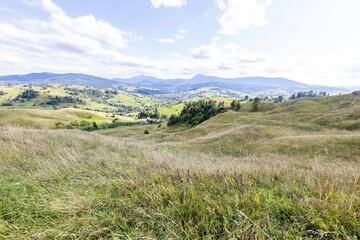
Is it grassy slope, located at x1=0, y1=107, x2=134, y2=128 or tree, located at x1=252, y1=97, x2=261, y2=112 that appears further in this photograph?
grassy slope, located at x1=0, y1=107, x2=134, y2=128

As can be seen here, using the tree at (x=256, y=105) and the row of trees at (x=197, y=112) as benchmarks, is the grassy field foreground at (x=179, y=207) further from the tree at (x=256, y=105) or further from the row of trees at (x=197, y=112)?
the row of trees at (x=197, y=112)

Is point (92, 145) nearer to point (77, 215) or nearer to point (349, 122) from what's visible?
point (77, 215)

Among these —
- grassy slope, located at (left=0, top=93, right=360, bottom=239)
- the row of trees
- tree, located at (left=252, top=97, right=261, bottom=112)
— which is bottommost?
the row of trees

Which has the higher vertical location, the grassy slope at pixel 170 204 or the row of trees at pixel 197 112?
the grassy slope at pixel 170 204

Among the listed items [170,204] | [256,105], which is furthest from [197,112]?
[170,204]

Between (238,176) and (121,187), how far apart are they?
2.43 m

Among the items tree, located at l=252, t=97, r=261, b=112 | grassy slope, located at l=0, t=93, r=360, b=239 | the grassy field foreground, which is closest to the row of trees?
tree, located at l=252, t=97, r=261, b=112

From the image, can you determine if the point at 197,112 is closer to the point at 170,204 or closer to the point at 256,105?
the point at 256,105

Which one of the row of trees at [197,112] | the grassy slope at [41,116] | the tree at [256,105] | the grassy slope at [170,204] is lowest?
the grassy slope at [41,116]

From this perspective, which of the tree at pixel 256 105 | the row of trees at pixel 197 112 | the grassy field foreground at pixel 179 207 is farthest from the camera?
the row of trees at pixel 197 112

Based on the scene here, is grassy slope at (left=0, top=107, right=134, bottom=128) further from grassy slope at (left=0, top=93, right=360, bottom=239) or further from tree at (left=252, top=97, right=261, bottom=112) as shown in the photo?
grassy slope at (left=0, top=93, right=360, bottom=239)

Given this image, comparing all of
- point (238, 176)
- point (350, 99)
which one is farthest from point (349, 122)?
point (238, 176)

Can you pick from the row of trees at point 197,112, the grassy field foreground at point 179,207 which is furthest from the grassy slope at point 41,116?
the grassy field foreground at point 179,207

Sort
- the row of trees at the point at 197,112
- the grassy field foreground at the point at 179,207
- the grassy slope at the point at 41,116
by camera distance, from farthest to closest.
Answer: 1. the grassy slope at the point at 41,116
2. the row of trees at the point at 197,112
3. the grassy field foreground at the point at 179,207
